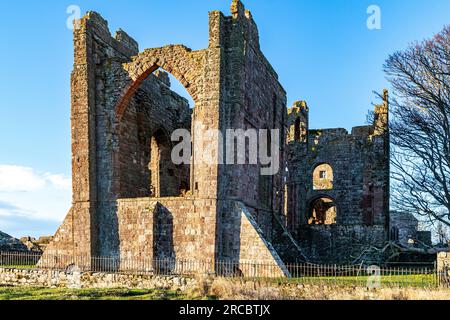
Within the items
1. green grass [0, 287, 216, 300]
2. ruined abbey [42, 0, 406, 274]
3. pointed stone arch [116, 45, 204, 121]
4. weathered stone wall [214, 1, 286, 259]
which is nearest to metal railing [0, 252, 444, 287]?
ruined abbey [42, 0, 406, 274]

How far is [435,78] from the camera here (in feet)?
59.8

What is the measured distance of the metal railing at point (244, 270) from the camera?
517 inches

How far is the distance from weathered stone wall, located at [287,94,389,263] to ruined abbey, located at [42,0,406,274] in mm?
5261

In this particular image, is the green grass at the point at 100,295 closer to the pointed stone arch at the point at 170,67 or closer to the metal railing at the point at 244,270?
the metal railing at the point at 244,270

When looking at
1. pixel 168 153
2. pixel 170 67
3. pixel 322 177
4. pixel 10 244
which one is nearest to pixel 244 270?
pixel 170 67

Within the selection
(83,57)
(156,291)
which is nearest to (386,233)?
(156,291)

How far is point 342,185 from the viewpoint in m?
29.8

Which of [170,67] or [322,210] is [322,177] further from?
[170,67]

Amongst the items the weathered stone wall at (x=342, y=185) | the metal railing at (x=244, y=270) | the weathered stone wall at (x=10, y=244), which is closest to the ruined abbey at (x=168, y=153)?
the metal railing at (x=244, y=270)

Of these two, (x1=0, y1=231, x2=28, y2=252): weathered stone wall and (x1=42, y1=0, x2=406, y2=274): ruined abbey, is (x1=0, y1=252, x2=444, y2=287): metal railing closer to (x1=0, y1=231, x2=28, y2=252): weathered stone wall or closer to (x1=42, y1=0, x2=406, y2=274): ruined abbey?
(x1=42, y1=0, x2=406, y2=274): ruined abbey

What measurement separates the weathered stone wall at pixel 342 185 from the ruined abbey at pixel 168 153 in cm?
526

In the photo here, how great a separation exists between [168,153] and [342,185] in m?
12.7

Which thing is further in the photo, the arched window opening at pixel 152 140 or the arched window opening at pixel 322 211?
the arched window opening at pixel 322 211

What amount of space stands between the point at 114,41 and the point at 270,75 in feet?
23.9
